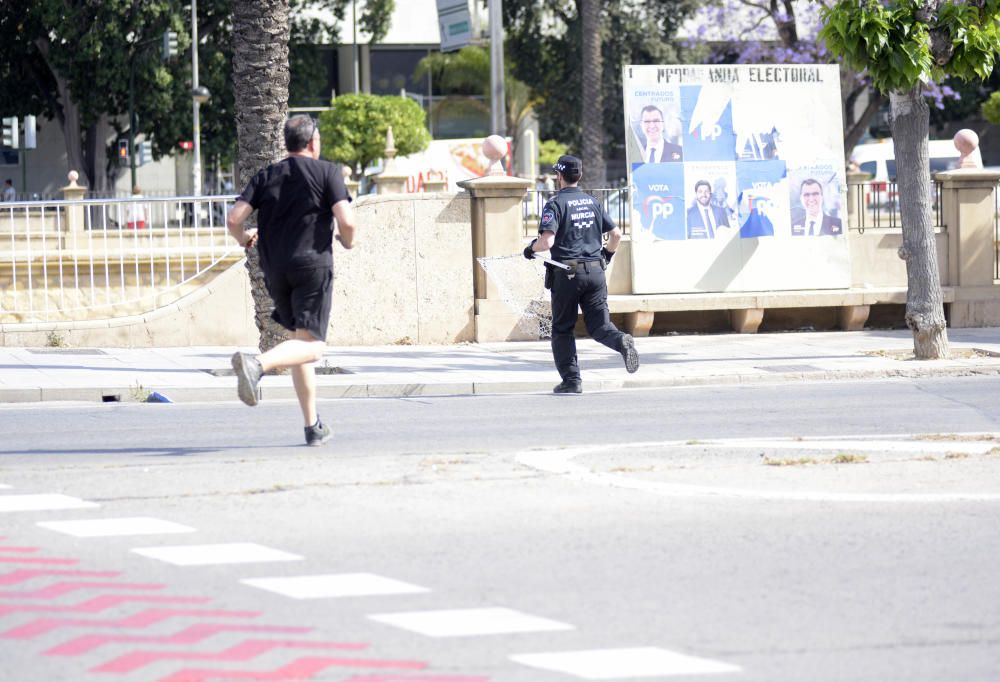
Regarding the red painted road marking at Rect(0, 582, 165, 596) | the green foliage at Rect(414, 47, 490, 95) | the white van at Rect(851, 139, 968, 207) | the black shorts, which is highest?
the green foliage at Rect(414, 47, 490, 95)

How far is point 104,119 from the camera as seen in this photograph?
5094 centimetres

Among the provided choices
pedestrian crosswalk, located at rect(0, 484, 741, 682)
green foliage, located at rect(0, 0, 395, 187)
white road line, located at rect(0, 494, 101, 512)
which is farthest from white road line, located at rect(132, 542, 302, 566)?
green foliage, located at rect(0, 0, 395, 187)

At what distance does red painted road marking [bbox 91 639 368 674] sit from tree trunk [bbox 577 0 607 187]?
105 ft

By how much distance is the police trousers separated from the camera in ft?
41.4

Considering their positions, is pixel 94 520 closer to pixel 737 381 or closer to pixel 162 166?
pixel 737 381

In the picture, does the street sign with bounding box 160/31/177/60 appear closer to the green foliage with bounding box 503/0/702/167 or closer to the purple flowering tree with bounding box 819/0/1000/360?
the green foliage with bounding box 503/0/702/167

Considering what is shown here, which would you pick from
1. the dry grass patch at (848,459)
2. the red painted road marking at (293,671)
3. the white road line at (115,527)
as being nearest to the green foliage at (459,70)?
the dry grass patch at (848,459)

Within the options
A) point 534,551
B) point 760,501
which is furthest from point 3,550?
point 760,501

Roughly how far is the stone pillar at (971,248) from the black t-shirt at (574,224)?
25.9 feet

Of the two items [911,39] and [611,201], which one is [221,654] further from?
[611,201]

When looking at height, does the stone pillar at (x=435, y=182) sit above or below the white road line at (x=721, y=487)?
above

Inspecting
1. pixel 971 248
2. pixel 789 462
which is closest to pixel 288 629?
pixel 789 462

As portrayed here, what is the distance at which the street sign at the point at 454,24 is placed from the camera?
33303mm

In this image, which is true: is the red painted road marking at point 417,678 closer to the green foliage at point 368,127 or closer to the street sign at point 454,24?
the street sign at point 454,24
